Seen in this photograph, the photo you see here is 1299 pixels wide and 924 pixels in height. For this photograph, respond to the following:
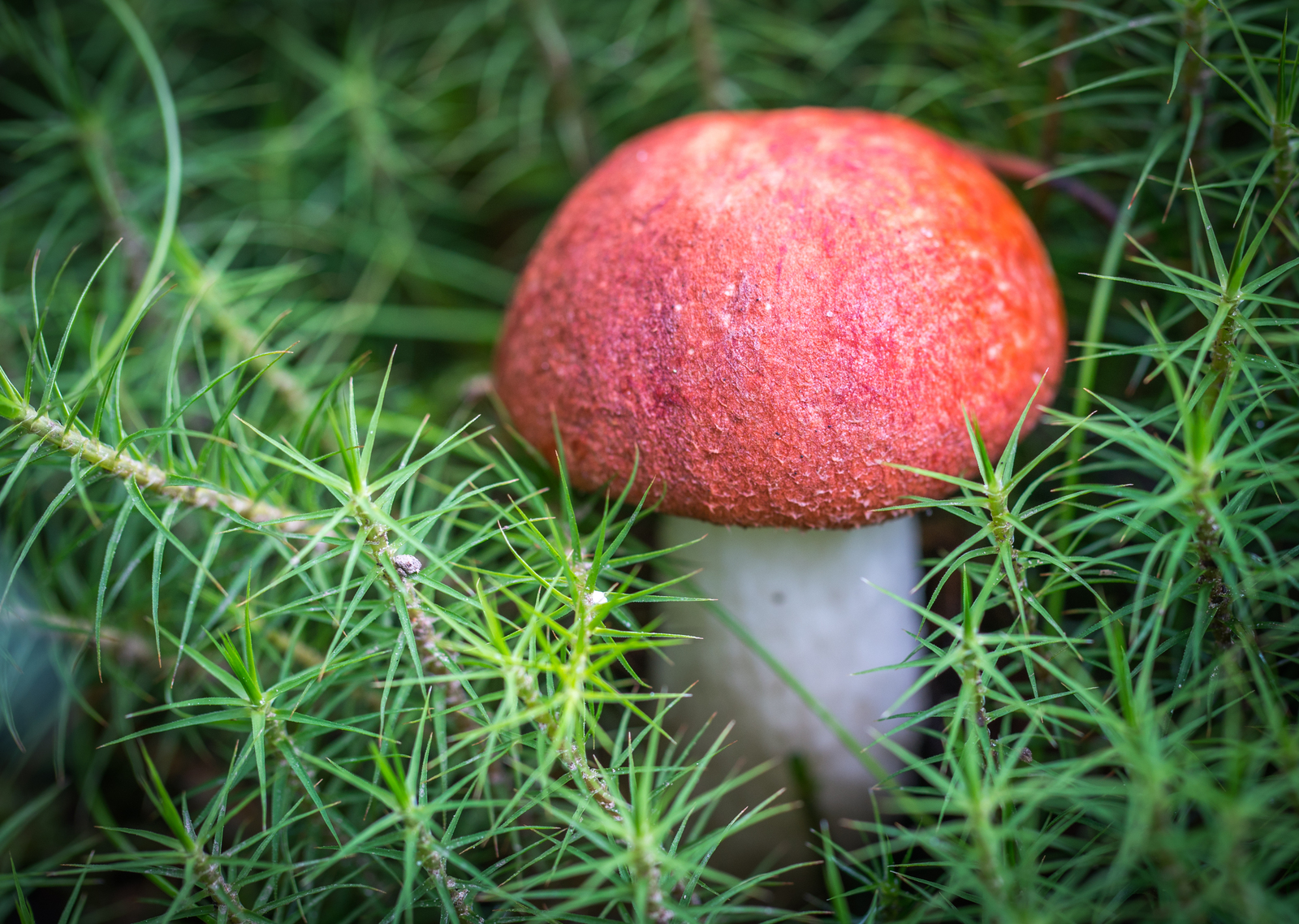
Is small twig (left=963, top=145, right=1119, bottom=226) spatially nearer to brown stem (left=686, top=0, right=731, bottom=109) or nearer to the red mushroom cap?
the red mushroom cap

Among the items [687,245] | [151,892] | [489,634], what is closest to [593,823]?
[489,634]

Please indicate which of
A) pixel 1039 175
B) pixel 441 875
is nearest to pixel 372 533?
pixel 441 875

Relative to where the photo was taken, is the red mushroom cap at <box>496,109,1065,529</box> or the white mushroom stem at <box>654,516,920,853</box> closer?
the red mushroom cap at <box>496,109,1065,529</box>

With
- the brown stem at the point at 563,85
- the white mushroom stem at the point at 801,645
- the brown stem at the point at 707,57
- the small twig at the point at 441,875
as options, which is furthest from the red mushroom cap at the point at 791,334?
the brown stem at the point at 563,85

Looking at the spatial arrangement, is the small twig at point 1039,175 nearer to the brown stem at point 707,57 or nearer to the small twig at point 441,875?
the brown stem at point 707,57

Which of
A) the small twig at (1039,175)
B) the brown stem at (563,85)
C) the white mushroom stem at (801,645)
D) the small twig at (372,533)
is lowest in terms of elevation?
the white mushroom stem at (801,645)

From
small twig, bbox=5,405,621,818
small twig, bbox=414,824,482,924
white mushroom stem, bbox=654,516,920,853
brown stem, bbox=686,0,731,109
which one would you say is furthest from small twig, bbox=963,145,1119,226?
small twig, bbox=414,824,482,924

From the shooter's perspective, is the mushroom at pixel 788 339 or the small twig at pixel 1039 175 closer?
the mushroom at pixel 788 339

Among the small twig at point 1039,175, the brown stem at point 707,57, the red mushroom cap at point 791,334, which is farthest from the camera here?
the brown stem at point 707,57
